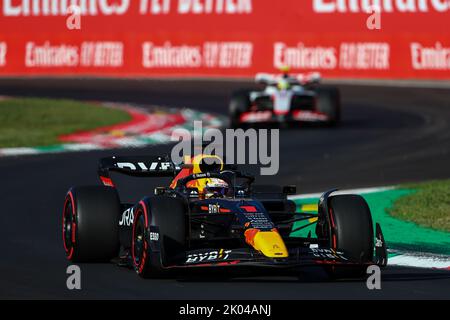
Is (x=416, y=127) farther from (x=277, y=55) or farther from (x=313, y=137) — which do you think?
(x=277, y=55)

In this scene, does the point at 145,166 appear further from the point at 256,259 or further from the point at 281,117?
the point at 281,117

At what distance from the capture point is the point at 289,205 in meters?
11.2

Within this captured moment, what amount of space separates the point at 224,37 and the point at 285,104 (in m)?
12.7

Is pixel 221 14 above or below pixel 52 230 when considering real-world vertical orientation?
above

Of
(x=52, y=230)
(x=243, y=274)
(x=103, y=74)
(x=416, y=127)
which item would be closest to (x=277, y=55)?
(x=103, y=74)

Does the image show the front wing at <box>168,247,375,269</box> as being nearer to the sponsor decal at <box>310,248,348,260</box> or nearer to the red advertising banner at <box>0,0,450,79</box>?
the sponsor decal at <box>310,248,348,260</box>

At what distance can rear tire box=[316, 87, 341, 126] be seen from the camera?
2692 cm

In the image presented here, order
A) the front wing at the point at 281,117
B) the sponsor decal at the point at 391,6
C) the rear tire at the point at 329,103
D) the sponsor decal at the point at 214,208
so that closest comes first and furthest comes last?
1. the sponsor decal at the point at 214,208
2. the front wing at the point at 281,117
3. the rear tire at the point at 329,103
4. the sponsor decal at the point at 391,6

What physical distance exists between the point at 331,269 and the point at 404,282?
23.8 inches

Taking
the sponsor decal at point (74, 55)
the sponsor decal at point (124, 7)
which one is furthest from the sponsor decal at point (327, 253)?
the sponsor decal at point (74, 55)

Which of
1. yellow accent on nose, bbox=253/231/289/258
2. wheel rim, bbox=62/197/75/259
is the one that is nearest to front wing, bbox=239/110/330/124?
wheel rim, bbox=62/197/75/259

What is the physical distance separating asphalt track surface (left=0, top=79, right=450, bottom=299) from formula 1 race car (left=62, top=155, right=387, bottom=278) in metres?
0.20

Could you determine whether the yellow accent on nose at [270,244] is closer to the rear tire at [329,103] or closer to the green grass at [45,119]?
the green grass at [45,119]

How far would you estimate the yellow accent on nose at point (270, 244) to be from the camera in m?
9.99
